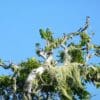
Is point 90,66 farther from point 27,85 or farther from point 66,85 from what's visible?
point 27,85

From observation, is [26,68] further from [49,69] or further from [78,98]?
[78,98]

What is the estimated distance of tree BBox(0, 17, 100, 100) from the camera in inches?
615

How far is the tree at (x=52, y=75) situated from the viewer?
15609 millimetres

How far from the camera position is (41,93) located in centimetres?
1620

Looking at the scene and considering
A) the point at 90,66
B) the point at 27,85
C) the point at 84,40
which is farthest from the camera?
the point at 84,40

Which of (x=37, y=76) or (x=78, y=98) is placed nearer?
(x=37, y=76)

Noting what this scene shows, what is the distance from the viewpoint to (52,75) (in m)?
15.8

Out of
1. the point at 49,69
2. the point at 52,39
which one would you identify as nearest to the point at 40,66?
the point at 49,69

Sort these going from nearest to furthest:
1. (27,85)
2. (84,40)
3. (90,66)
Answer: (27,85) → (90,66) → (84,40)

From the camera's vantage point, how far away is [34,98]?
15.6 metres

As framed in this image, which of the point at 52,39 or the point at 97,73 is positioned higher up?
the point at 52,39

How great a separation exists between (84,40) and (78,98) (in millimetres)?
2382

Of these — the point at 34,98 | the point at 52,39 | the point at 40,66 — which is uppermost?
the point at 52,39

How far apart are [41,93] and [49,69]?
3.18 ft
